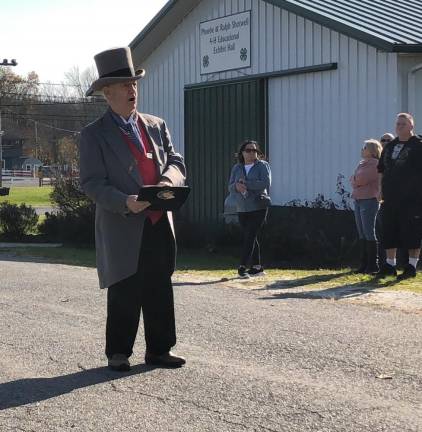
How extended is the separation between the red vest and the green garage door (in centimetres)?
1211

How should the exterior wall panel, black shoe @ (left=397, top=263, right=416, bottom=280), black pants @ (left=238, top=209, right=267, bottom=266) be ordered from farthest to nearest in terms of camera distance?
1. the exterior wall panel
2. black pants @ (left=238, top=209, right=267, bottom=266)
3. black shoe @ (left=397, top=263, right=416, bottom=280)

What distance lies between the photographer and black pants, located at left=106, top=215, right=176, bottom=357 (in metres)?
6.22

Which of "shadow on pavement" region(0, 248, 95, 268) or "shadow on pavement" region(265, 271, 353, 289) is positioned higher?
"shadow on pavement" region(265, 271, 353, 289)

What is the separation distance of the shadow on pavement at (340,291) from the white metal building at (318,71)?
17.2 ft

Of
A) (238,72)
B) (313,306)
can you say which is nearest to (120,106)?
(313,306)

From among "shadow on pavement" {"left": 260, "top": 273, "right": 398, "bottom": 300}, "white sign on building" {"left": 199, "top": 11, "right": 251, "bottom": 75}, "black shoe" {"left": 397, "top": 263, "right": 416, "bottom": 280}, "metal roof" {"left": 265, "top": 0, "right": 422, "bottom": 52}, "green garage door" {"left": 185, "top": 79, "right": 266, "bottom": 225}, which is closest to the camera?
"shadow on pavement" {"left": 260, "top": 273, "right": 398, "bottom": 300}

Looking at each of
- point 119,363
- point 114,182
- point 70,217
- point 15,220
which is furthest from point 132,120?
point 15,220

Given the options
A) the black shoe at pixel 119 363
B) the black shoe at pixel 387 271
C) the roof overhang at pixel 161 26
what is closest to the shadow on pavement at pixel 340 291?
the black shoe at pixel 387 271

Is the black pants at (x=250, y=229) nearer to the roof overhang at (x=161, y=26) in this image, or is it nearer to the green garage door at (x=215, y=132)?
the green garage door at (x=215, y=132)

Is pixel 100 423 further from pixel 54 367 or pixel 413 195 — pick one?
pixel 413 195

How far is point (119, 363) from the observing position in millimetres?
6219

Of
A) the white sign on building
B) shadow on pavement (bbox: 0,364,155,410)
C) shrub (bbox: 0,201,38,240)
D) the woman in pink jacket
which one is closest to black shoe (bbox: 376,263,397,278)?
the woman in pink jacket

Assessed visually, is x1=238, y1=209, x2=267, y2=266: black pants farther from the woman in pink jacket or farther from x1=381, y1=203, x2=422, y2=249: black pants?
x1=381, y1=203, x2=422, y2=249: black pants

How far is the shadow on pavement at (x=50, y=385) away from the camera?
18.5 feet
